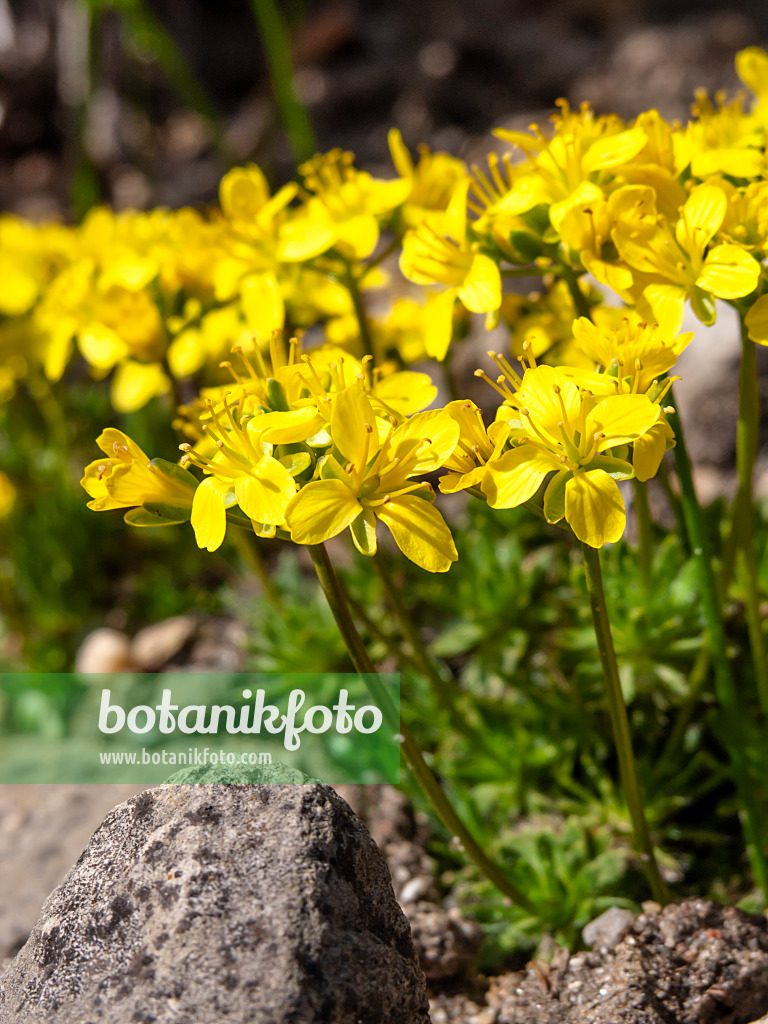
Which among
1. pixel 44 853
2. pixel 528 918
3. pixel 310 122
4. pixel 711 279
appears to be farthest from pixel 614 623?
pixel 310 122

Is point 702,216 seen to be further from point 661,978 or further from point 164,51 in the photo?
point 164,51

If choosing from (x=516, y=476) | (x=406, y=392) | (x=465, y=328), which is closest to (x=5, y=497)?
(x=465, y=328)

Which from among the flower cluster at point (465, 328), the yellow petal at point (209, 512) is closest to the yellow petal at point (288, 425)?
the flower cluster at point (465, 328)

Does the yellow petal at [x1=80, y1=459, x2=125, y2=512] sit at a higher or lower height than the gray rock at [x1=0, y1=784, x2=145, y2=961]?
higher

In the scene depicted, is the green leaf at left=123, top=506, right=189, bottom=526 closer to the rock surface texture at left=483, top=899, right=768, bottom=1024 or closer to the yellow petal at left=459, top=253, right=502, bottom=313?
the yellow petal at left=459, top=253, right=502, bottom=313

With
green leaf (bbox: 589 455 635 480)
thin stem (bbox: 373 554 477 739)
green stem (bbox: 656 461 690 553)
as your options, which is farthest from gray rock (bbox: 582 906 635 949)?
green leaf (bbox: 589 455 635 480)
